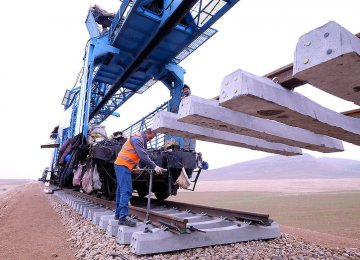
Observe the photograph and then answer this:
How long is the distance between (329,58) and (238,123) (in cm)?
187

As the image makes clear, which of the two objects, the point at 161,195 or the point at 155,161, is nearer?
the point at 155,161

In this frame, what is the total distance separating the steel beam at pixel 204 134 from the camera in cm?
462

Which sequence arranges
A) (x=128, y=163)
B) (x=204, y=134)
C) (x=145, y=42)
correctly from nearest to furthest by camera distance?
(x=128, y=163), (x=204, y=134), (x=145, y=42)

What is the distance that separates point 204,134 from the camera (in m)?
4.80

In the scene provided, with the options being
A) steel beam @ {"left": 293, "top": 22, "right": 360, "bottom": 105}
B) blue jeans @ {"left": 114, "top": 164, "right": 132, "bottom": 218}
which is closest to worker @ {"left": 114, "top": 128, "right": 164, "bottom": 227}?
blue jeans @ {"left": 114, "top": 164, "right": 132, "bottom": 218}

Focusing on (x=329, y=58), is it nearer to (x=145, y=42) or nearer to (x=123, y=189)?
(x=123, y=189)

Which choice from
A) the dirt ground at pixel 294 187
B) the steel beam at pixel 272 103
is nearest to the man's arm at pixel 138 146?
the steel beam at pixel 272 103

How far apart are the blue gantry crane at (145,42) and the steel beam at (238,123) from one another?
350cm

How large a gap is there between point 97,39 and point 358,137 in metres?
8.32

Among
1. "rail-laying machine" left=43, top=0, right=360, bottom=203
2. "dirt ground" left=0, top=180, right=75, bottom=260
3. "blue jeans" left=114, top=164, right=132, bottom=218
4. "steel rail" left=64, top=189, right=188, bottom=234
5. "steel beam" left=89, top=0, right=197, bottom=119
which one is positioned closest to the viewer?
"rail-laying machine" left=43, top=0, right=360, bottom=203

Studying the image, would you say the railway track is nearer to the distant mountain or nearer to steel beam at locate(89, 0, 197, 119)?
steel beam at locate(89, 0, 197, 119)

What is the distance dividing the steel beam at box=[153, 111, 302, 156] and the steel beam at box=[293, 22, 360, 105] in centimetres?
253

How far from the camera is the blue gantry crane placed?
7.42 metres

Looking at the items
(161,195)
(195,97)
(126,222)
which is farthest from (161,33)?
(126,222)
